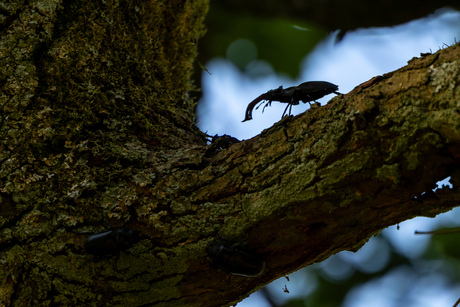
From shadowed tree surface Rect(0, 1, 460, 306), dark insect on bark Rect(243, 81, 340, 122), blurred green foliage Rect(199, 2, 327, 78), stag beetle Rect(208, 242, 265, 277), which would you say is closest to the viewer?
shadowed tree surface Rect(0, 1, 460, 306)

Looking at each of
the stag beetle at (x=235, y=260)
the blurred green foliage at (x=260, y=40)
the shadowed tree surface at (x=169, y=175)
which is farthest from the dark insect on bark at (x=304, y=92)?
the blurred green foliage at (x=260, y=40)

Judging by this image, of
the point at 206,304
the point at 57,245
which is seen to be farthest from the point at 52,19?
the point at 206,304

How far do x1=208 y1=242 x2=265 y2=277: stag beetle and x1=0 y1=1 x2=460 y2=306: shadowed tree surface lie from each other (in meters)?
0.05

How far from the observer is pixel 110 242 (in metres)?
1.56

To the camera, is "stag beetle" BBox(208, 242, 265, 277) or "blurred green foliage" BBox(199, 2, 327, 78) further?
"blurred green foliage" BBox(199, 2, 327, 78)

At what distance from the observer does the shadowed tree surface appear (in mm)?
1386

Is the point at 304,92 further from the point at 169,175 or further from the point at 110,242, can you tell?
the point at 110,242

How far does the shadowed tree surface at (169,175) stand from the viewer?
4.55 ft

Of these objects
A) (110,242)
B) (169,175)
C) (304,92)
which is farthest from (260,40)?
(110,242)

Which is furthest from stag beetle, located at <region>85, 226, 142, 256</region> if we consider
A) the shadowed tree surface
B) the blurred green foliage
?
the blurred green foliage

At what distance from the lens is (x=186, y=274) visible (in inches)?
65.2

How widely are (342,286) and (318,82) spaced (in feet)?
8.43

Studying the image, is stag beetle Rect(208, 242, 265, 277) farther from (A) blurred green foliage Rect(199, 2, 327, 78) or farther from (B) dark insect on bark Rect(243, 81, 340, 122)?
(A) blurred green foliage Rect(199, 2, 327, 78)

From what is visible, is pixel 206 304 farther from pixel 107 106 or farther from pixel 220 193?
pixel 107 106
